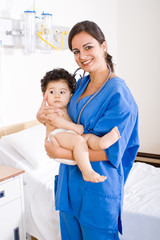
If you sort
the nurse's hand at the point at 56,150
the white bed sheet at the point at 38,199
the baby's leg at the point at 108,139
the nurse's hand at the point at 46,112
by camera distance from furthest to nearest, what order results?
the white bed sheet at the point at 38,199 → the nurse's hand at the point at 46,112 → the nurse's hand at the point at 56,150 → the baby's leg at the point at 108,139

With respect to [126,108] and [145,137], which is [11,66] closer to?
Answer: [126,108]

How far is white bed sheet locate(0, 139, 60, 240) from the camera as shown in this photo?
1774mm

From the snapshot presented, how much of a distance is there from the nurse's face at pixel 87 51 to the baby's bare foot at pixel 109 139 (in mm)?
329

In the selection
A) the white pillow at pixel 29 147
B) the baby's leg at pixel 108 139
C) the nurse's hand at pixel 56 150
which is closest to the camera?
the baby's leg at pixel 108 139

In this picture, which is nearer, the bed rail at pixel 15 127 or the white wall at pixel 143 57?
the bed rail at pixel 15 127

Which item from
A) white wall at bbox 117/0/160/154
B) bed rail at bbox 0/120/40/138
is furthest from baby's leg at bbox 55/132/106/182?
white wall at bbox 117/0/160/154

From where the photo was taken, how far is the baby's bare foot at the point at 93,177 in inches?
41.7

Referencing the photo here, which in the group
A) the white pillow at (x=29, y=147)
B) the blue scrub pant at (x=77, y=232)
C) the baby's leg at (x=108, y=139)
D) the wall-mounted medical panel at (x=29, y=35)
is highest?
the wall-mounted medical panel at (x=29, y=35)

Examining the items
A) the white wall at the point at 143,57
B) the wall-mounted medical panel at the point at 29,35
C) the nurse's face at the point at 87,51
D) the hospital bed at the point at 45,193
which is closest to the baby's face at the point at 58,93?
the nurse's face at the point at 87,51

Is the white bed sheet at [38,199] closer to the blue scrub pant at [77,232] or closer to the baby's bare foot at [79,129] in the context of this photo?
the blue scrub pant at [77,232]

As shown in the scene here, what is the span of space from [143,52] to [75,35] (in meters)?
2.31

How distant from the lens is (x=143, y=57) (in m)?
3.32

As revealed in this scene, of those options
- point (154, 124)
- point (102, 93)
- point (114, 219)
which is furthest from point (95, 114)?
point (154, 124)

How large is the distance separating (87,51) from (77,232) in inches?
33.1
